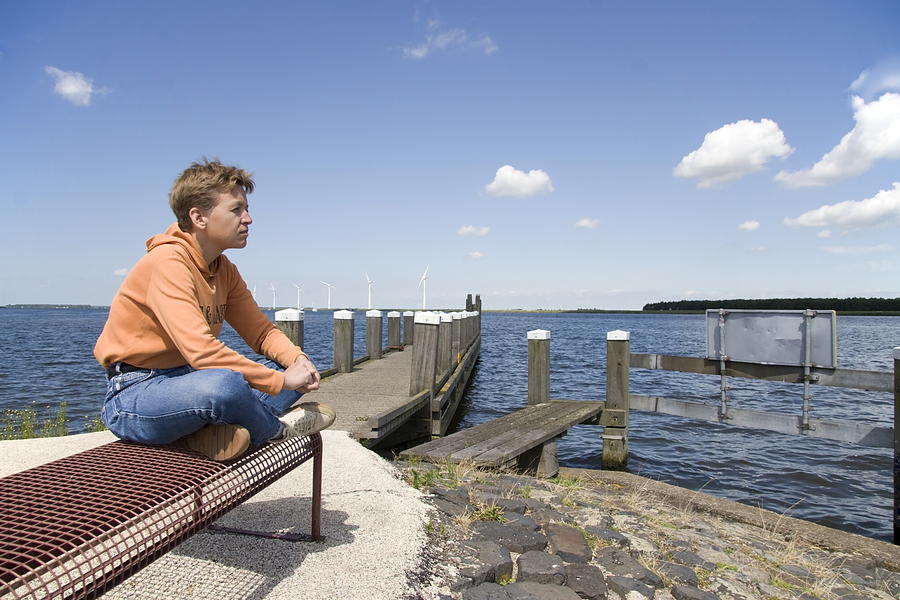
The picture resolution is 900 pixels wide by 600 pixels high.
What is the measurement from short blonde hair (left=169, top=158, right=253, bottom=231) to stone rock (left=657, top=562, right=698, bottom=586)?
3.02 metres

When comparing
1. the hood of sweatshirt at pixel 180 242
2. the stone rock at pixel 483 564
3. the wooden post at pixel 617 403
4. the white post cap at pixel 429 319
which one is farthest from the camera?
the white post cap at pixel 429 319

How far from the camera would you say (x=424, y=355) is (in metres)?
7.61

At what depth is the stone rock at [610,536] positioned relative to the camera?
11.9ft

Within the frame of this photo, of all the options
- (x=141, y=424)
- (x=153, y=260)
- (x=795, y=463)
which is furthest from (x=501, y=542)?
(x=795, y=463)

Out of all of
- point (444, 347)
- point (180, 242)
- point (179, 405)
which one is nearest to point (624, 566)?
point (179, 405)

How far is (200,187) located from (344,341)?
7.88 meters

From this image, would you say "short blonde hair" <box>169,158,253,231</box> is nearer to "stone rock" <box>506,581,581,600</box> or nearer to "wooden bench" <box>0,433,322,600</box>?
"wooden bench" <box>0,433,322,600</box>

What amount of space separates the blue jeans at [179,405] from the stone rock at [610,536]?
7.22ft

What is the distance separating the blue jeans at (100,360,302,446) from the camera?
2.16 meters

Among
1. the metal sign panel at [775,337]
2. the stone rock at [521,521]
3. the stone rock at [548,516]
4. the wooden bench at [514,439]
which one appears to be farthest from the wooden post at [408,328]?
the stone rock at [521,521]

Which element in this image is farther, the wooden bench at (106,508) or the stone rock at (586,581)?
the stone rock at (586,581)

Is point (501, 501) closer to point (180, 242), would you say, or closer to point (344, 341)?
point (180, 242)

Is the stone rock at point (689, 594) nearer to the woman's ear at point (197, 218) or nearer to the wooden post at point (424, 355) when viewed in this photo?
the woman's ear at point (197, 218)

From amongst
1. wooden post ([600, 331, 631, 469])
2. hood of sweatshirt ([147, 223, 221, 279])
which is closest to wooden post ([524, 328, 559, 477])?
wooden post ([600, 331, 631, 469])
